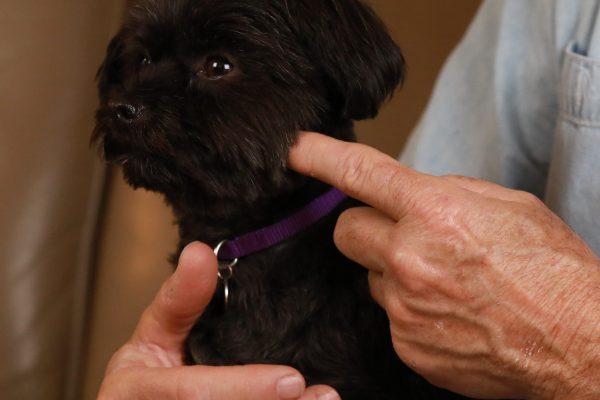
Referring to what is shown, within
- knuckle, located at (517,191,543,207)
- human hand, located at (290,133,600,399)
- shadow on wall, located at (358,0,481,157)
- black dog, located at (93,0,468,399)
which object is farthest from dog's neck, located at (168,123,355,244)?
shadow on wall, located at (358,0,481,157)

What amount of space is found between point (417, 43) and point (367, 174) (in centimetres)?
68

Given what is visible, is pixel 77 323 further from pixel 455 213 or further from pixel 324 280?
pixel 455 213

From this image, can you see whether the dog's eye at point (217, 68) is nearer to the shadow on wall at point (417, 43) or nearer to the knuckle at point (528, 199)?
the knuckle at point (528, 199)

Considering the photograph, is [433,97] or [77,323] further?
[77,323]

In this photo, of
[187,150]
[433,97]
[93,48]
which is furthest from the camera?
[93,48]

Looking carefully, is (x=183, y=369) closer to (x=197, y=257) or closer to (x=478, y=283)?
(x=197, y=257)

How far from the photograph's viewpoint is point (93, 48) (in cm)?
133

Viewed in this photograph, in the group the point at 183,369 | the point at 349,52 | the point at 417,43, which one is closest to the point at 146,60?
the point at 349,52

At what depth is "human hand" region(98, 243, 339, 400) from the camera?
68 centimetres

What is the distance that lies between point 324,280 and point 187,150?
20cm

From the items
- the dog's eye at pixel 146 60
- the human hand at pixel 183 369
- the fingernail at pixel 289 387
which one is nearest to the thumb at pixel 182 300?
the human hand at pixel 183 369

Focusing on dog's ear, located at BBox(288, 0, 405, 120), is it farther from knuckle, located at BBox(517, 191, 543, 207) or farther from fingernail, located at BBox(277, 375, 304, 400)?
fingernail, located at BBox(277, 375, 304, 400)

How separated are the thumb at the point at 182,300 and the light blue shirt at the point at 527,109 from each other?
0.44m

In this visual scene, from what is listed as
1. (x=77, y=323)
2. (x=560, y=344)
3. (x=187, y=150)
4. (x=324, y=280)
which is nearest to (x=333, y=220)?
(x=324, y=280)
